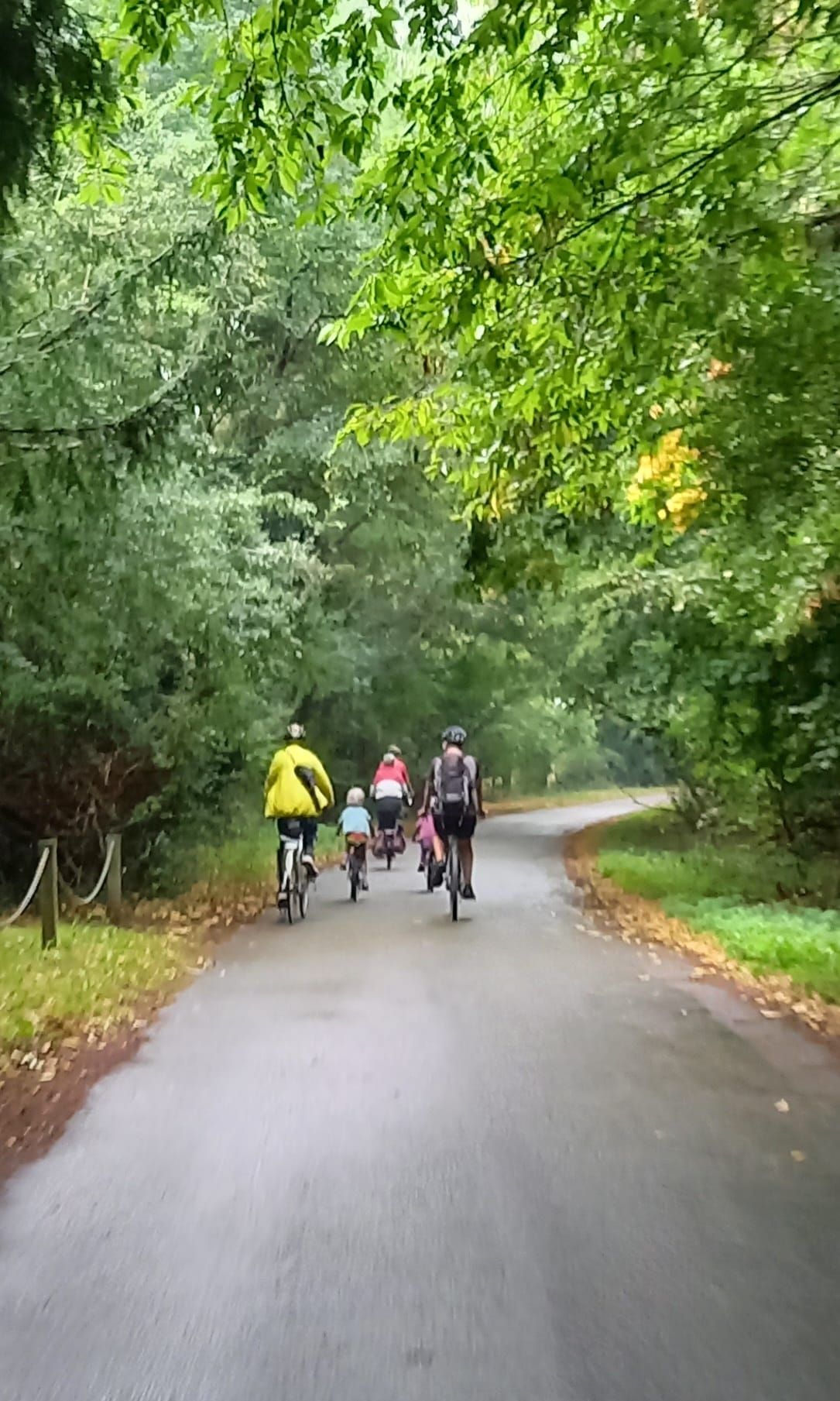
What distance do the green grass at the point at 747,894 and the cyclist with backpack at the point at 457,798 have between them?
253 centimetres

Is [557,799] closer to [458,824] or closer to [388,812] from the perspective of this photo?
[388,812]

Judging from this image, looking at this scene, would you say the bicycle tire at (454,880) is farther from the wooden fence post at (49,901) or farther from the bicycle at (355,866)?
the wooden fence post at (49,901)

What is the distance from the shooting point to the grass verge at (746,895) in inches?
466

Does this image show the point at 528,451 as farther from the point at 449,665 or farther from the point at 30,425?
the point at 449,665

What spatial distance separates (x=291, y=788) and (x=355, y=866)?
2.70 metres

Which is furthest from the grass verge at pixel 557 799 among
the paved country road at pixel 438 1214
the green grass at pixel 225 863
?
the paved country road at pixel 438 1214

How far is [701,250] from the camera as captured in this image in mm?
8586

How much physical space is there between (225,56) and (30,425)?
4288mm

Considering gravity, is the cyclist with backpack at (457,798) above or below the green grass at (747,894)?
above

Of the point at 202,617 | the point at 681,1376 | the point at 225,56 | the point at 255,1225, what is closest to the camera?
the point at 681,1376

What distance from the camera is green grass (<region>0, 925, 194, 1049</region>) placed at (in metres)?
9.62

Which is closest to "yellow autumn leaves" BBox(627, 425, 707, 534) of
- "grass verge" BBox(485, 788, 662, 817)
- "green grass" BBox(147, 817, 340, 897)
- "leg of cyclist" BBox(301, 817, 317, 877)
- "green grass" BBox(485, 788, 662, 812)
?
"leg of cyclist" BBox(301, 817, 317, 877)

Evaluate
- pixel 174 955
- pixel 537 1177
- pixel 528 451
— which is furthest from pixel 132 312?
pixel 537 1177

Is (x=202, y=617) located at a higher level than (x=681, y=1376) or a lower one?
higher
